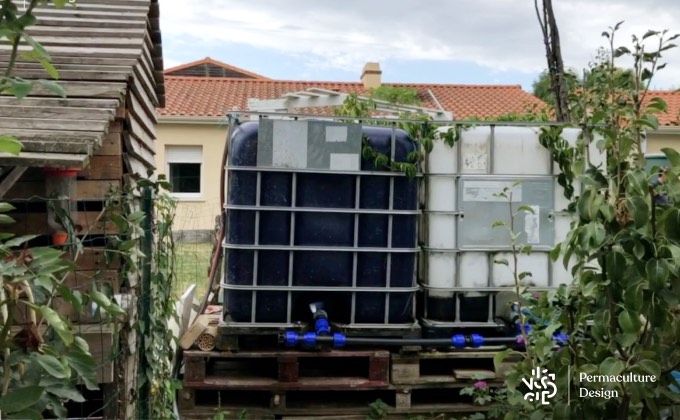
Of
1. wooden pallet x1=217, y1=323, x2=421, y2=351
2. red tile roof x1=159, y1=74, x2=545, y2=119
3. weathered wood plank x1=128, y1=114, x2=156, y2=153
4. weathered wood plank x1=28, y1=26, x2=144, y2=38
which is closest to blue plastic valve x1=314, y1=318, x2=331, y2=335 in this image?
wooden pallet x1=217, y1=323, x2=421, y2=351

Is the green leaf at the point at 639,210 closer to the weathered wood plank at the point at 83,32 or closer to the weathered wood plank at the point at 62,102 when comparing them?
the weathered wood plank at the point at 62,102

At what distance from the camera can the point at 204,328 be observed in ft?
15.2

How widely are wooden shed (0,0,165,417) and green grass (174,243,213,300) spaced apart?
2358 millimetres

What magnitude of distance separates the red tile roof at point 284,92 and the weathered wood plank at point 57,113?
1342 cm

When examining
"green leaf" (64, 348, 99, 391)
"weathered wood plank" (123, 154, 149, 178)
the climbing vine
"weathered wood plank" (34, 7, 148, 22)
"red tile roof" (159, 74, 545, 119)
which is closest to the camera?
"green leaf" (64, 348, 99, 391)

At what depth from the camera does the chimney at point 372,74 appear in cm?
1914

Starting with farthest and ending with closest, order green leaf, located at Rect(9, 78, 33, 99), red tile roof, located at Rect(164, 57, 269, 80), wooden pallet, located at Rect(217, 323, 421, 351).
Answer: red tile roof, located at Rect(164, 57, 269, 80) → wooden pallet, located at Rect(217, 323, 421, 351) → green leaf, located at Rect(9, 78, 33, 99)

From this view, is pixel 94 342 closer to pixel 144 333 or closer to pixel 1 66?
pixel 144 333

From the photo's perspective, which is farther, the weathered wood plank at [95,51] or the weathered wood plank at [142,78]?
the weathered wood plank at [142,78]

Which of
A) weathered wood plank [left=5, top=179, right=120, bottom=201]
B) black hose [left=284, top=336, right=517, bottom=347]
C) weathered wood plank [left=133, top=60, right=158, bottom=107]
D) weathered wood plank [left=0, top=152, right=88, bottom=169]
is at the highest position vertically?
weathered wood plank [left=133, top=60, right=158, bottom=107]

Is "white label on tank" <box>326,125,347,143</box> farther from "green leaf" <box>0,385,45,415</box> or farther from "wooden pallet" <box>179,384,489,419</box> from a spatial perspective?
"green leaf" <box>0,385,45,415</box>

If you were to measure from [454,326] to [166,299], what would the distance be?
2088 millimetres

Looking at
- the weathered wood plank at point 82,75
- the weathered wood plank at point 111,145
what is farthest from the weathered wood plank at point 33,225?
the weathered wood plank at point 82,75

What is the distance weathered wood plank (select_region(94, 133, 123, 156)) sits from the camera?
12.8ft
